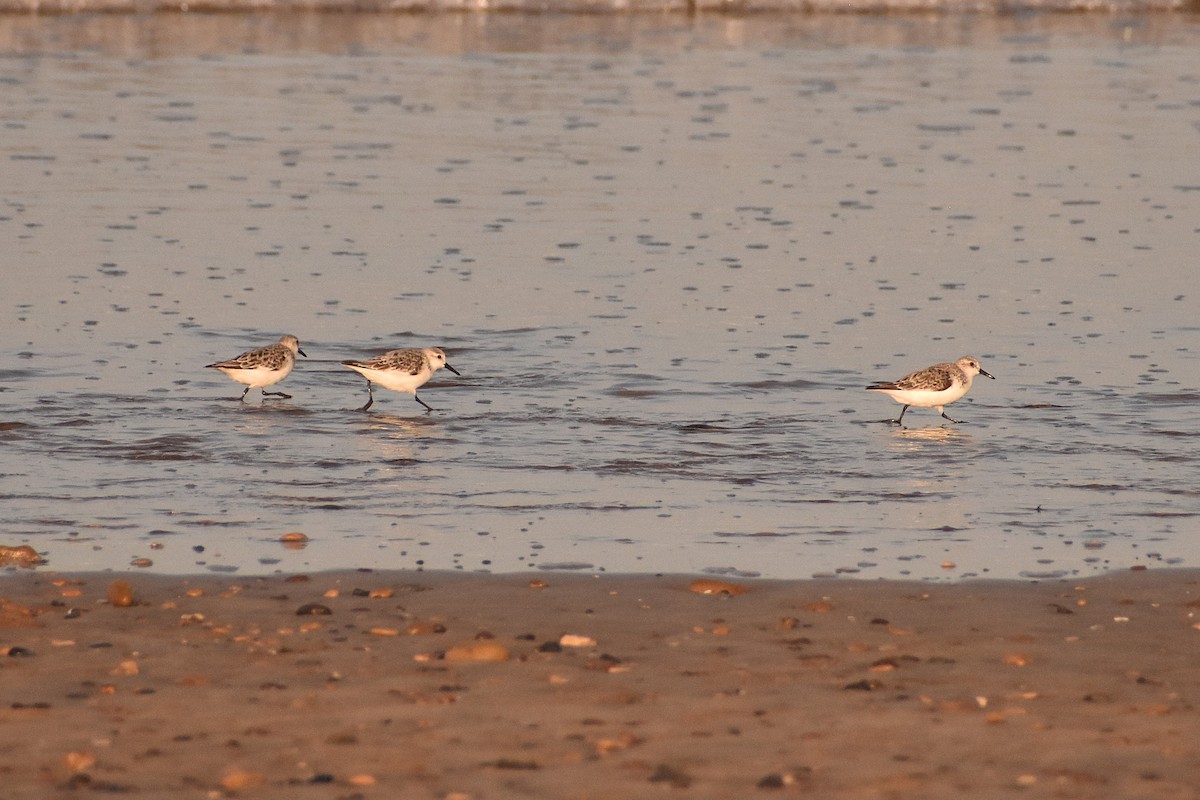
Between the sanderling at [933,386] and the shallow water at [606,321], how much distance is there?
0.85 feet

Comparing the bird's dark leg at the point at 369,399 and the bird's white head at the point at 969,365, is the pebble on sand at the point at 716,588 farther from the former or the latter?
the bird's dark leg at the point at 369,399

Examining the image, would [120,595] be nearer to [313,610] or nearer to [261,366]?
[313,610]

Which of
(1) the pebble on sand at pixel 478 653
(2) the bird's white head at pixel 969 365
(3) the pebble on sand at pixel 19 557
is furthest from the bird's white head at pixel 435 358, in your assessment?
(1) the pebble on sand at pixel 478 653

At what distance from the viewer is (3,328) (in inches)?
727

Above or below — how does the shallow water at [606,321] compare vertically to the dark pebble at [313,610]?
below

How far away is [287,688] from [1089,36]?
49929mm

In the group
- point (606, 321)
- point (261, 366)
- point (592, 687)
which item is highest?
point (592, 687)

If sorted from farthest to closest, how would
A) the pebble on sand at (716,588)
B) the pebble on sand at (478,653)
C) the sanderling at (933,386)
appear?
1. the sanderling at (933,386)
2. the pebble on sand at (716,588)
3. the pebble on sand at (478,653)

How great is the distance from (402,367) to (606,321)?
3.80 m

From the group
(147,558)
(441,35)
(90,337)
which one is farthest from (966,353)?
(441,35)

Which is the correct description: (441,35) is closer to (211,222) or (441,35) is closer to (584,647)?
(211,222)

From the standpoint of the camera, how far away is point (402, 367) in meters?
15.9

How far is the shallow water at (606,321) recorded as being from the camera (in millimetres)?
12203

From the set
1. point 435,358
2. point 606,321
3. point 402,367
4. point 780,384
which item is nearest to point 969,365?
point 780,384
